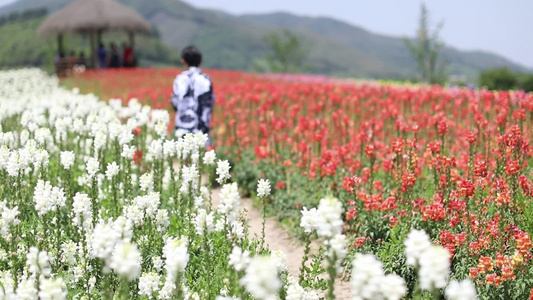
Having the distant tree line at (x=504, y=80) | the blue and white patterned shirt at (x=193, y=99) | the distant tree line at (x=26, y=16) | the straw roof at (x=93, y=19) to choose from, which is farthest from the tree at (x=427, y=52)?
the distant tree line at (x=26, y=16)

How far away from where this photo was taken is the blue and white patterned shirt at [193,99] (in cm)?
841

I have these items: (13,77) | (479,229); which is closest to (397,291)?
(479,229)

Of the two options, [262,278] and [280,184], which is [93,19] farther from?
[262,278]

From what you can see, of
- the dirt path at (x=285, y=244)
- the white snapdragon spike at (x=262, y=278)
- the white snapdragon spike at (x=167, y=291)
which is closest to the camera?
the white snapdragon spike at (x=262, y=278)

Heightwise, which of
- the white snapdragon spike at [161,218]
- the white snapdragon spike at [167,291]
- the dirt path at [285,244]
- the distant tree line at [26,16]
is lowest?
the dirt path at [285,244]

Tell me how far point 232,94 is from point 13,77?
1718 centimetres

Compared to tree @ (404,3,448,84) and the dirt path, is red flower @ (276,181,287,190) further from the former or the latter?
tree @ (404,3,448,84)

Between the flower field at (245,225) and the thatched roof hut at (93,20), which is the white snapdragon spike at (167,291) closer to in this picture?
the flower field at (245,225)

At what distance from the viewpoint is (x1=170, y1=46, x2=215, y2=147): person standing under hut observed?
330 inches

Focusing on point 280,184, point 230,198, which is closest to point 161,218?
point 230,198

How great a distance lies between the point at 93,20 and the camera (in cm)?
3288

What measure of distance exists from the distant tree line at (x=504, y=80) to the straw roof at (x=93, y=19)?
66.9 feet

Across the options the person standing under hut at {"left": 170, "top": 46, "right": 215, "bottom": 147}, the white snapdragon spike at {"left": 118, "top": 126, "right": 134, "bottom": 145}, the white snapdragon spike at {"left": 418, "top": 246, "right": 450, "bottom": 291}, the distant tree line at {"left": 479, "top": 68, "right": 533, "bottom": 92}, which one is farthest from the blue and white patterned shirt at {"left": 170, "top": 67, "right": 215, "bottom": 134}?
the distant tree line at {"left": 479, "top": 68, "right": 533, "bottom": 92}

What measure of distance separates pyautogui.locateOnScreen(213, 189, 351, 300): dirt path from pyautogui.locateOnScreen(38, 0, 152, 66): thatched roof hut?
2715 cm
